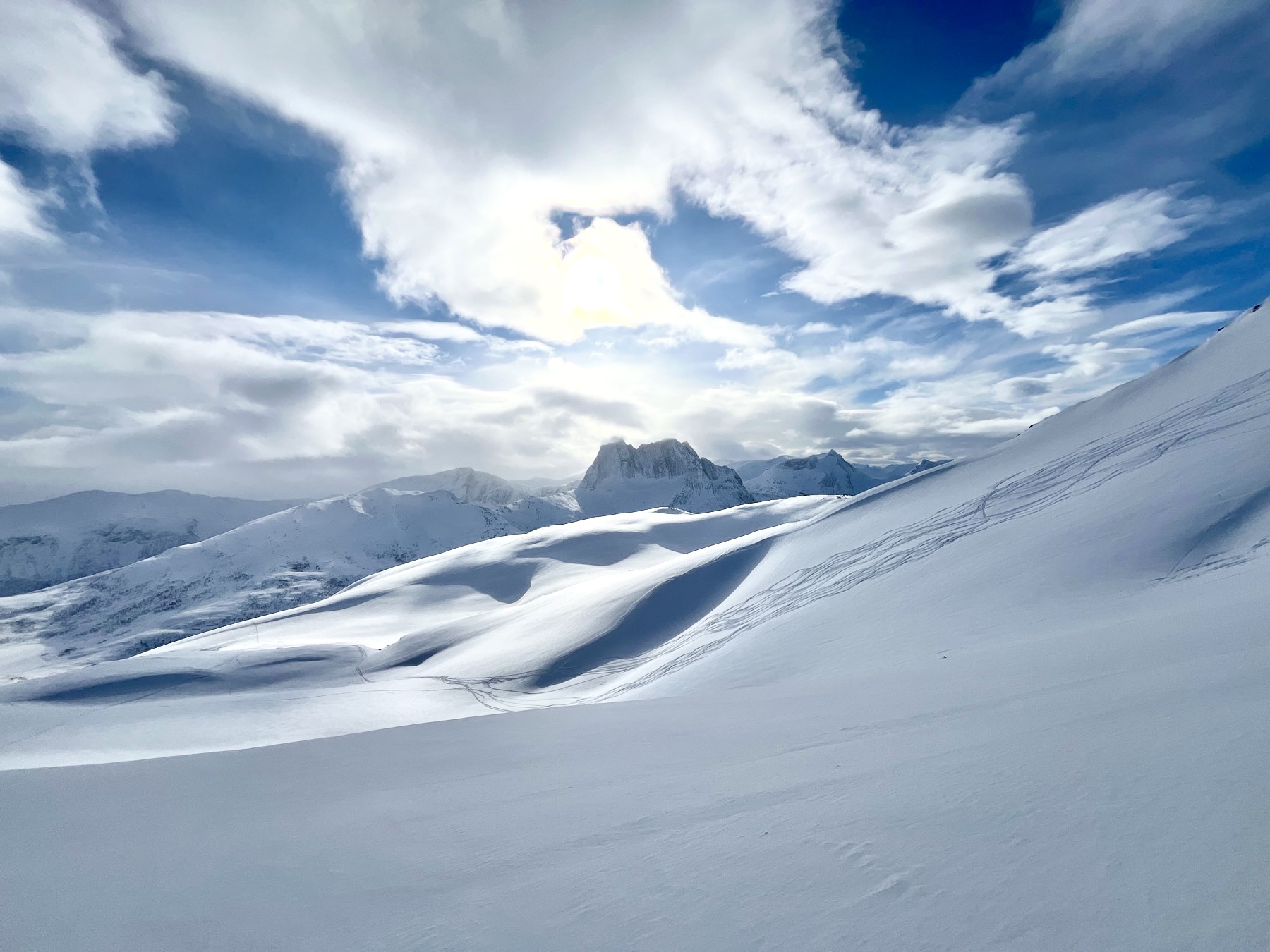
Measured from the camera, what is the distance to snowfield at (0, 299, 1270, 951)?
2.39 metres

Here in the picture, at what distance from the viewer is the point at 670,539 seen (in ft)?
191

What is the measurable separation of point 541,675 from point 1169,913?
1882cm

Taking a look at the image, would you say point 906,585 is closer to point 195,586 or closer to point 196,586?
point 196,586

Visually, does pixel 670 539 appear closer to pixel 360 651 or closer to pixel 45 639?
pixel 360 651

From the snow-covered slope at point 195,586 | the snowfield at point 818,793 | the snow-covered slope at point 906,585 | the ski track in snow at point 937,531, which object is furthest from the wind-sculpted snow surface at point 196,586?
the snowfield at point 818,793

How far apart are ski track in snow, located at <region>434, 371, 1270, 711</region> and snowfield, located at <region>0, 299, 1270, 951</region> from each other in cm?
101

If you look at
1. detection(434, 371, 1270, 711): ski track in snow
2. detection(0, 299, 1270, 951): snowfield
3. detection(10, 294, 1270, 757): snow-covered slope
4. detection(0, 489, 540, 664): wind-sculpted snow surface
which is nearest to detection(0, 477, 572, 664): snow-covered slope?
detection(0, 489, 540, 664): wind-sculpted snow surface

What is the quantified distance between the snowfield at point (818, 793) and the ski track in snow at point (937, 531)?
1.01 metres

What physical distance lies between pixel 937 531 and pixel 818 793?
13.7 m

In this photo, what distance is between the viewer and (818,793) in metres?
3.62

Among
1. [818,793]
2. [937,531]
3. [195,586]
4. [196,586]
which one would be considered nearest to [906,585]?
[937,531]

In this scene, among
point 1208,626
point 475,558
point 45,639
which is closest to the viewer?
point 1208,626

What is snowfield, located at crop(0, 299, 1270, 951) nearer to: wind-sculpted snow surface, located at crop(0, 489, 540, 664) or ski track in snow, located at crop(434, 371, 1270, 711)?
ski track in snow, located at crop(434, 371, 1270, 711)

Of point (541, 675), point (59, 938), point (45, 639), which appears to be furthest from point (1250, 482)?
point (45, 639)
